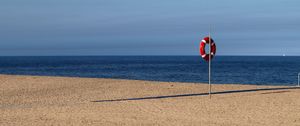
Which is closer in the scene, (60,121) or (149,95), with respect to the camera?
(60,121)

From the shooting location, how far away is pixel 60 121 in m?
10.3

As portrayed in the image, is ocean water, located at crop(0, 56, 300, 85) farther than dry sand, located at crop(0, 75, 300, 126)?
Yes

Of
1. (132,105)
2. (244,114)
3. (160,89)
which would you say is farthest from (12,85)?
(244,114)

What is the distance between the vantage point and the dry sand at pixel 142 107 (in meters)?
10.5

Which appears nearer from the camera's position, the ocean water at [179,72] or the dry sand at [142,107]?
the dry sand at [142,107]

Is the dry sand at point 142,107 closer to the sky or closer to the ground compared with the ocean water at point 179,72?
closer to the sky

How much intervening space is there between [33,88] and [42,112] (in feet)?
24.6

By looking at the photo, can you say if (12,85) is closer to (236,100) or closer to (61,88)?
(61,88)

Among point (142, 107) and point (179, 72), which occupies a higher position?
point (142, 107)

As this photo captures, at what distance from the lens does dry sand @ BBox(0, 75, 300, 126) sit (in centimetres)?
1048

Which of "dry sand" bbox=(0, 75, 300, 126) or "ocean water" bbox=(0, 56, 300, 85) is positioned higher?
"dry sand" bbox=(0, 75, 300, 126)

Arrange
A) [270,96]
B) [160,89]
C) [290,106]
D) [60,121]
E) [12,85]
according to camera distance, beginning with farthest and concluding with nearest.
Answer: [12,85]
[160,89]
[270,96]
[290,106]
[60,121]

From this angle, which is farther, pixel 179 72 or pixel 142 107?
pixel 179 72

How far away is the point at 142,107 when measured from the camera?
1283 cm
